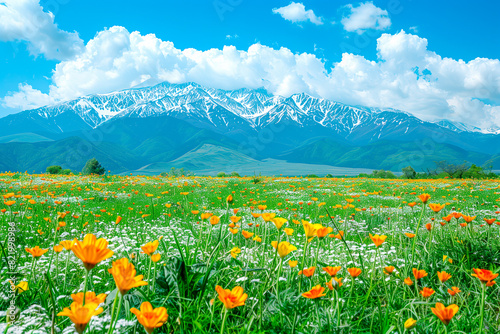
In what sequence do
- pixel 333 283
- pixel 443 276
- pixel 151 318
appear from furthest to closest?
pixel 443 276 → pixel 333 283 → pixel 151 318

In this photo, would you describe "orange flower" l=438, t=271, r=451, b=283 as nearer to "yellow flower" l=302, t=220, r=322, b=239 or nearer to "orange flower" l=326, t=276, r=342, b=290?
"orange flower" l=326, t=276, r=342, b=290

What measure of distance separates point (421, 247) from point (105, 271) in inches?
142

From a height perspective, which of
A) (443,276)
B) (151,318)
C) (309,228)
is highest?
(309,228)

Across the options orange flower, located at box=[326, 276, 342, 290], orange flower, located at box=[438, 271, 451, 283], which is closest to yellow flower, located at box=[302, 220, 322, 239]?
orange flower, located at box=[326, 276, 342, 290]

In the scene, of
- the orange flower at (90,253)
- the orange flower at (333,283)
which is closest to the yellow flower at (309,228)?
the orange flower at (333,283)

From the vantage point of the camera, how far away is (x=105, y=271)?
2.83 m

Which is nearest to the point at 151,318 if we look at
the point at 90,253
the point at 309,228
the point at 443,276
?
the point at 90,253

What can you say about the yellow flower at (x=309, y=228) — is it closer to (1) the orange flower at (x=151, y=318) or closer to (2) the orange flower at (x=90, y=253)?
(1) the orange flower at (x=151, y=318)

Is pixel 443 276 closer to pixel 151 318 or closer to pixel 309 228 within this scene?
pixel 309 228

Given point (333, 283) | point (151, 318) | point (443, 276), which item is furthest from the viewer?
point (443, 276)

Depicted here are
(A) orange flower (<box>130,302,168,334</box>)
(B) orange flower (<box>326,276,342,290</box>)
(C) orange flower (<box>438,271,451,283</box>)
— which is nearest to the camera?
(A) orange flower (<box>130,302,168,334</box>)

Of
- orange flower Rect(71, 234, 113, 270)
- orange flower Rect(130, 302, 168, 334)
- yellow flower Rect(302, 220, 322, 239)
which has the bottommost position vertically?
orange flower Rect(130, 302, 168, 334)

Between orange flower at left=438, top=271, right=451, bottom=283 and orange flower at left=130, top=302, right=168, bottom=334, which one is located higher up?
orange flower at left=130, top=302, right=168, bottom=334

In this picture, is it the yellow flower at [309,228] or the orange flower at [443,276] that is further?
the orange flower at [443,276]
